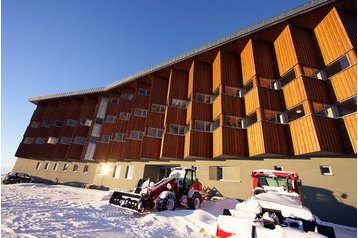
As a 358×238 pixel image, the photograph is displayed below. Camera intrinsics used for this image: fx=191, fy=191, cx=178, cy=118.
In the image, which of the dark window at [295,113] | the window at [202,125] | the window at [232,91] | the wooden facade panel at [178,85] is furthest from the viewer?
the wooden facade panel at [178,85]

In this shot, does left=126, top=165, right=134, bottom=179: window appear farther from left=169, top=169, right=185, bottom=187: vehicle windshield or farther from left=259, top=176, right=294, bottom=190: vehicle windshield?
left=259, top=176, right=294, bottom=190: vehicle windshield

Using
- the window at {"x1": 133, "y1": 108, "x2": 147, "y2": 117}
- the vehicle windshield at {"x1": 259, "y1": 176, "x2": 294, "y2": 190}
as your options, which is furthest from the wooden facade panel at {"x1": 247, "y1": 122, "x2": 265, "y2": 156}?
the window at {"x1": 133, "y1": 108, "x2": 147, "y2": 117}

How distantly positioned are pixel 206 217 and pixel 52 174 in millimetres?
36481

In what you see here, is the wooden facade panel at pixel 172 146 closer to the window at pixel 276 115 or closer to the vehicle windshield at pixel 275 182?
the window at pixel 276 115

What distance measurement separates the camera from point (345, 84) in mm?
14422

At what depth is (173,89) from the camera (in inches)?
1041

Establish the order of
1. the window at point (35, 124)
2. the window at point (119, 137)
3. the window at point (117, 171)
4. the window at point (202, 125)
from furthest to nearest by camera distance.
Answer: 1. the window at point (35, 124)
2. the window at point (119, 137)
3. the window at point (117, 171)
4. the window at point (202, 125)

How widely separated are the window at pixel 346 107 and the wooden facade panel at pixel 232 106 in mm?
7899

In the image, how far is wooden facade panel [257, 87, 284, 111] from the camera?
17.7 metres

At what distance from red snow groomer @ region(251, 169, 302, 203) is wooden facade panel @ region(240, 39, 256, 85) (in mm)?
12096

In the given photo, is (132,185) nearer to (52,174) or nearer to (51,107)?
(52,174)

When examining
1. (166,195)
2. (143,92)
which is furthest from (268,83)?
(143,92)

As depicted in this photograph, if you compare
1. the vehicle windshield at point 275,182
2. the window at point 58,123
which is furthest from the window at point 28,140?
the vehicle windshield at point 275,182

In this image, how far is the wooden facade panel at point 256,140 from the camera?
16172 millimetres
